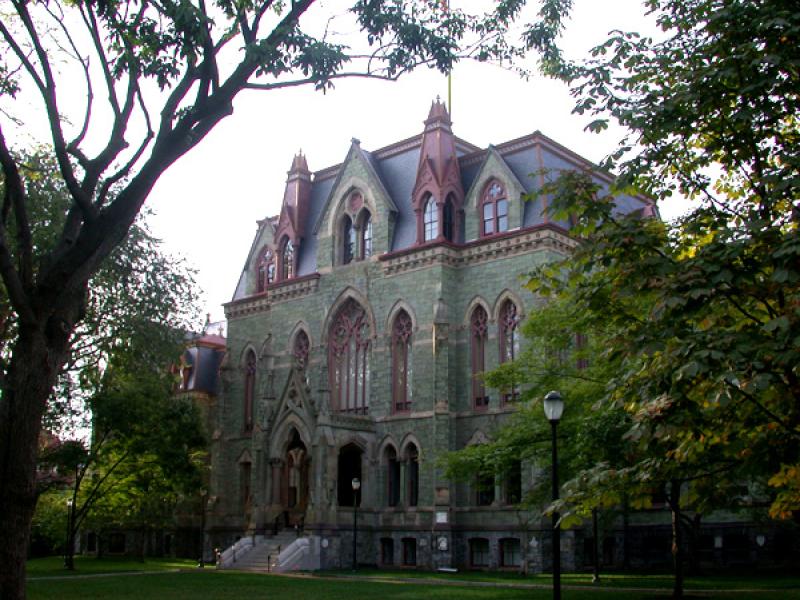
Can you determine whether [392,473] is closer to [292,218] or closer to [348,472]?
[348,472]

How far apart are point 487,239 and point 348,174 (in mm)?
9283

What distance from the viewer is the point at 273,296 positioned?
47844mm

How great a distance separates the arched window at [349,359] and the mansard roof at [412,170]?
347 centimetres

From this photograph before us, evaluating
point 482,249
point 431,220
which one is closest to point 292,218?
point 431,220

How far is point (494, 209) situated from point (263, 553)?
17468mm

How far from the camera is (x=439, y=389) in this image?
3872 cm

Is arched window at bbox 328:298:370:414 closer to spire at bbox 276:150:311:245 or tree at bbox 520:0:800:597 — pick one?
spire at bbox 276:150:311:245

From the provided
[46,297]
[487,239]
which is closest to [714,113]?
[46,297]

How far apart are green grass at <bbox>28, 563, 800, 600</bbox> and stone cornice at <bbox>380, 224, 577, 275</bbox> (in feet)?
43.0

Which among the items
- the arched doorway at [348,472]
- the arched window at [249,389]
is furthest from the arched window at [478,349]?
the arched window at [249,389]

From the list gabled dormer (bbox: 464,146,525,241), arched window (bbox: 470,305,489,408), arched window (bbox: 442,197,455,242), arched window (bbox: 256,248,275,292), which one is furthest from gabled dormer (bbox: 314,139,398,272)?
arched window (bbox: 470,305,489,408)

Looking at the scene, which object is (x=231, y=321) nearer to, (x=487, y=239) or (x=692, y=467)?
(x=487, y=239)

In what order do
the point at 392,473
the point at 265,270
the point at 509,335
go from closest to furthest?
the point at 509,335, the point at 392,473, the point at 265,270

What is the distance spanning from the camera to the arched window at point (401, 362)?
135 feet
